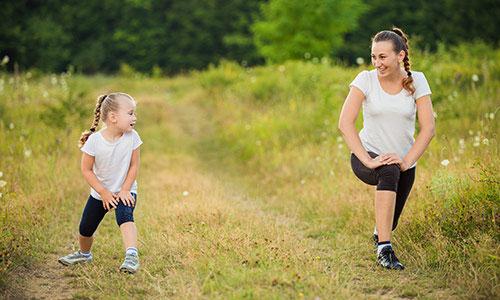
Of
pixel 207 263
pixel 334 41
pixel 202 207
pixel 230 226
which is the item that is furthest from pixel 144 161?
pixel 334 41

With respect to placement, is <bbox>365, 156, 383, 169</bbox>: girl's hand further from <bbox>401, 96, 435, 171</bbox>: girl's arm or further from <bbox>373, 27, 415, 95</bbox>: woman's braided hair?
<bbox>373, 27, 415, 95</bbox>: woman's braided hair

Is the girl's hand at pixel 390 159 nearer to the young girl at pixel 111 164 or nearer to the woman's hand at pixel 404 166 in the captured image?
the woman's hand at pixel 404 166

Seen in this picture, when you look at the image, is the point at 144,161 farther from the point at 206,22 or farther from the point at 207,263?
the point at 206,22

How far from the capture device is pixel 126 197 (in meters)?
4.74

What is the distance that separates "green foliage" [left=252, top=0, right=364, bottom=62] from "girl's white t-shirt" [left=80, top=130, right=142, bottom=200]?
19161mm

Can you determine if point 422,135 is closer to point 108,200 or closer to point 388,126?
point 388,126

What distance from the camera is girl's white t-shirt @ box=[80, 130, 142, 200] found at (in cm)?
484

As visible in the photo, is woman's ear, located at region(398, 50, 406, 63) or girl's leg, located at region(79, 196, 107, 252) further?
girl's leg, located at region(79, 196, 107, 252)

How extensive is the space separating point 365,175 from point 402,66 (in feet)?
3.31

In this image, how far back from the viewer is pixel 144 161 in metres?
9.93

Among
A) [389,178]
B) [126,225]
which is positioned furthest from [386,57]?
[126,225]

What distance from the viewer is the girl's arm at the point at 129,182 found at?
15.6ft

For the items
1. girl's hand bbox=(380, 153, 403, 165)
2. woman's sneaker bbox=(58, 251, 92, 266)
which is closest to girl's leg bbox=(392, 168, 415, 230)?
girl's hand bbox=(380, 153, 403, 165)

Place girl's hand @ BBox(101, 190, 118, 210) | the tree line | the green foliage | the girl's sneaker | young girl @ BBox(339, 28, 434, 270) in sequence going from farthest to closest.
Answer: the tree line < the green foliage < girl's hand @ BBox(101, 190, 118, 210) < young girl @ BBox(339, 28, 434, 270) < the girl's sneaker
